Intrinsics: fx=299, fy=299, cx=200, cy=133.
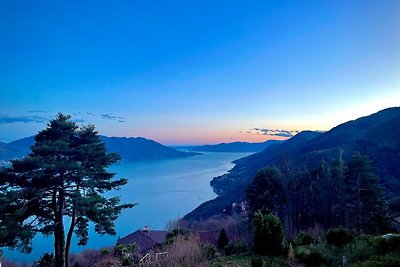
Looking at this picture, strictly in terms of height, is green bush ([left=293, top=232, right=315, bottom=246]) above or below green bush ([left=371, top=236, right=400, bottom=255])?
below

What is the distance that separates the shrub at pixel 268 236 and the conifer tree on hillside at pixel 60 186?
630cm

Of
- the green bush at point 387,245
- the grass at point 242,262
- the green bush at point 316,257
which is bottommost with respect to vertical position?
the grass at point 242,262

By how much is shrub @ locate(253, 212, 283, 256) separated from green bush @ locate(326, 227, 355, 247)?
1.78 meters

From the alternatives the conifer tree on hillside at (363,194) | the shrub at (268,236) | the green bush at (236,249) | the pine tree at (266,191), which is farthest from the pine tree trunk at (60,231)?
the conifer tree on hillside at (363,194)

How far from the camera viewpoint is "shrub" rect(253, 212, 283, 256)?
8.55 metres

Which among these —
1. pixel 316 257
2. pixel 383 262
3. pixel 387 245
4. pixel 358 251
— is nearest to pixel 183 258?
pixel 383 262

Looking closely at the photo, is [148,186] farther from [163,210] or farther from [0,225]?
[0,225]

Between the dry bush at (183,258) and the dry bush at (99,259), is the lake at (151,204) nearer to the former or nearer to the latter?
the dry bush at (99,259)

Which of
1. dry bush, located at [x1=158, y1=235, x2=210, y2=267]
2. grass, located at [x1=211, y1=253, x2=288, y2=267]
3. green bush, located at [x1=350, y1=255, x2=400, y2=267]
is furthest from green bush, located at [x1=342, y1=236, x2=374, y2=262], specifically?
dry bush, located at [x1=158, y1=235, x2=210, y2=267]

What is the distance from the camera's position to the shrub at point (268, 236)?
855 cm

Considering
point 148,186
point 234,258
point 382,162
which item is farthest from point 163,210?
point 234,258

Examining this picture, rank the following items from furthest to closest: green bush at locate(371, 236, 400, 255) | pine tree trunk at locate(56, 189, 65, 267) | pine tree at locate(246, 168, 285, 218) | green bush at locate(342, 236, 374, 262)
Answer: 1. pine tree at locate(246, 168, 285, 218)
2. pine tree trunk at locate(56, 189, 65, 267)
3. green bush at locate(371, 236, 400, 255)
4. green bush at locate(342, 236, 374, 262)

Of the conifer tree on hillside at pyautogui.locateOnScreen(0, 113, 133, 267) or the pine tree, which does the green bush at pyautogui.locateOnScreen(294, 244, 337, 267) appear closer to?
the conifer tree on hillside at pyautogui.locateOnScreen(0, 113, 133, 267)

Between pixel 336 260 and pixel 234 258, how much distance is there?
2.79m
